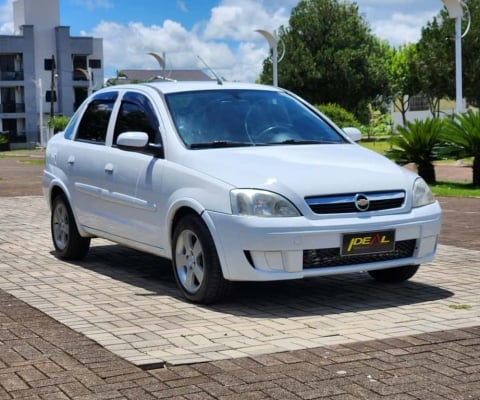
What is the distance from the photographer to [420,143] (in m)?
19.5

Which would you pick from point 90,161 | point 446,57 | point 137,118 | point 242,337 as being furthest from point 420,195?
point 446,57

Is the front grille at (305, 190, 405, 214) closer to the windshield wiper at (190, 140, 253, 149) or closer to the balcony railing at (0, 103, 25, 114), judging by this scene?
the windshield wiper at (190, 140, 253, 149)

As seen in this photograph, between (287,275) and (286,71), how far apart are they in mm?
58544

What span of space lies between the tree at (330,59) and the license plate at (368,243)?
57927mm

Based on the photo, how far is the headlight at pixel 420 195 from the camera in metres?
7.20

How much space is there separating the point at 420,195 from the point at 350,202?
80 cm

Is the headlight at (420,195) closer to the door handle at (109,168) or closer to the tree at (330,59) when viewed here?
the door handle at (109,168)

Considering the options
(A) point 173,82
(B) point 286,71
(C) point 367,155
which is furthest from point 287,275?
(B) point 286,71

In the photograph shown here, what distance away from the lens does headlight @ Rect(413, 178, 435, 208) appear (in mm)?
7195

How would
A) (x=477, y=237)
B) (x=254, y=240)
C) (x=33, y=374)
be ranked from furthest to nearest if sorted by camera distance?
1. (x=477, y=237)
2. (x=254, y=240)
3. (x=33, y=374)

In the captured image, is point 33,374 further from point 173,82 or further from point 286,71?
point 286,71

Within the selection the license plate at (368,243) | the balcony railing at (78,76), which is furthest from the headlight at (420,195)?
the balcony railing at (78,76)

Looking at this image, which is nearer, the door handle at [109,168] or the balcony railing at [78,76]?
the door handle at [109,168]

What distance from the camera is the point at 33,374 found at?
5.14 m
